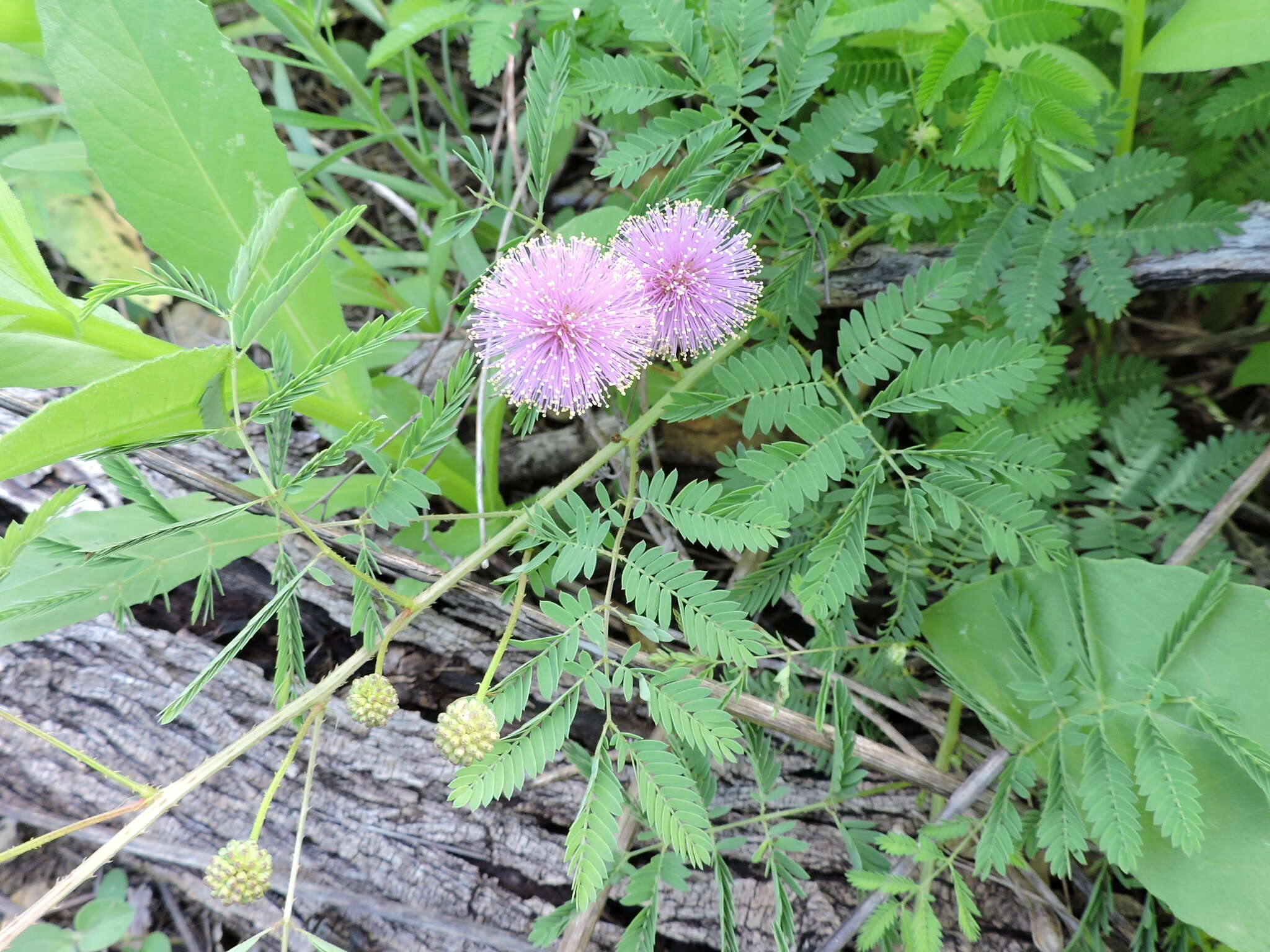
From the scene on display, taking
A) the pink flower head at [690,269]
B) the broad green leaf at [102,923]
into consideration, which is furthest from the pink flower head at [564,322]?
the broad green leaf at [102,923]

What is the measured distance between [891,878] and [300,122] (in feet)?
7.06

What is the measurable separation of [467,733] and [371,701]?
0.17m

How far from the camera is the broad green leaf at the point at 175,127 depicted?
148 cm

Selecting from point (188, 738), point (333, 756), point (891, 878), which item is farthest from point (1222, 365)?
point (188, 738)

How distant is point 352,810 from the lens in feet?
5.52

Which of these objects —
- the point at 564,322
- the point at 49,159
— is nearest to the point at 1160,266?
the point at 564,322

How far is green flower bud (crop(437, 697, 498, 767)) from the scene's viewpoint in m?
1.09

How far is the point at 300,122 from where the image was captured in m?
2.09

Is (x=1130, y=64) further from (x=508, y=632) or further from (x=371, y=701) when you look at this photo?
(x=371, y=701)

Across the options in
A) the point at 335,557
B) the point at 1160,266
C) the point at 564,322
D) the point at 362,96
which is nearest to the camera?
the point at 335,557

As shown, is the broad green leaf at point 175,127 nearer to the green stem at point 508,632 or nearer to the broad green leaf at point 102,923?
the green stem at point 508,632

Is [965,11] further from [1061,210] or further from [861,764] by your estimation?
[861,764]

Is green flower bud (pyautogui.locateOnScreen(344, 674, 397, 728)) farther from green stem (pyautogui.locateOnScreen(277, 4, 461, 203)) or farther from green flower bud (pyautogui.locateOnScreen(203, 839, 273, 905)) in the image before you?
green stem (pyautogui.locateOnScreen(277, 4, 461, 203))

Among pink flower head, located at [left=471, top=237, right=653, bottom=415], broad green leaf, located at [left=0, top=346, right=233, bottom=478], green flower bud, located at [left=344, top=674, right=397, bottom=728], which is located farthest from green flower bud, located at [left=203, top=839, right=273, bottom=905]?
pink flower head, located at [left=471, top=237, right=653, bottom=415]
